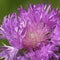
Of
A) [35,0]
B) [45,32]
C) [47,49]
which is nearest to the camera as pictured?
[47,49]

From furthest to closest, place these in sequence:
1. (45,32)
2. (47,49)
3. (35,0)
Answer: (35,0) < (45,32) < (47,49)

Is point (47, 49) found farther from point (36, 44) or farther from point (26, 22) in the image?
point (26, 22)

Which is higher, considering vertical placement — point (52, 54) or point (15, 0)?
point (15, 0)

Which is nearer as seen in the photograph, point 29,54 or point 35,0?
point 29,54

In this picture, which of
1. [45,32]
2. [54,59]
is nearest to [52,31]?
[45,32]
